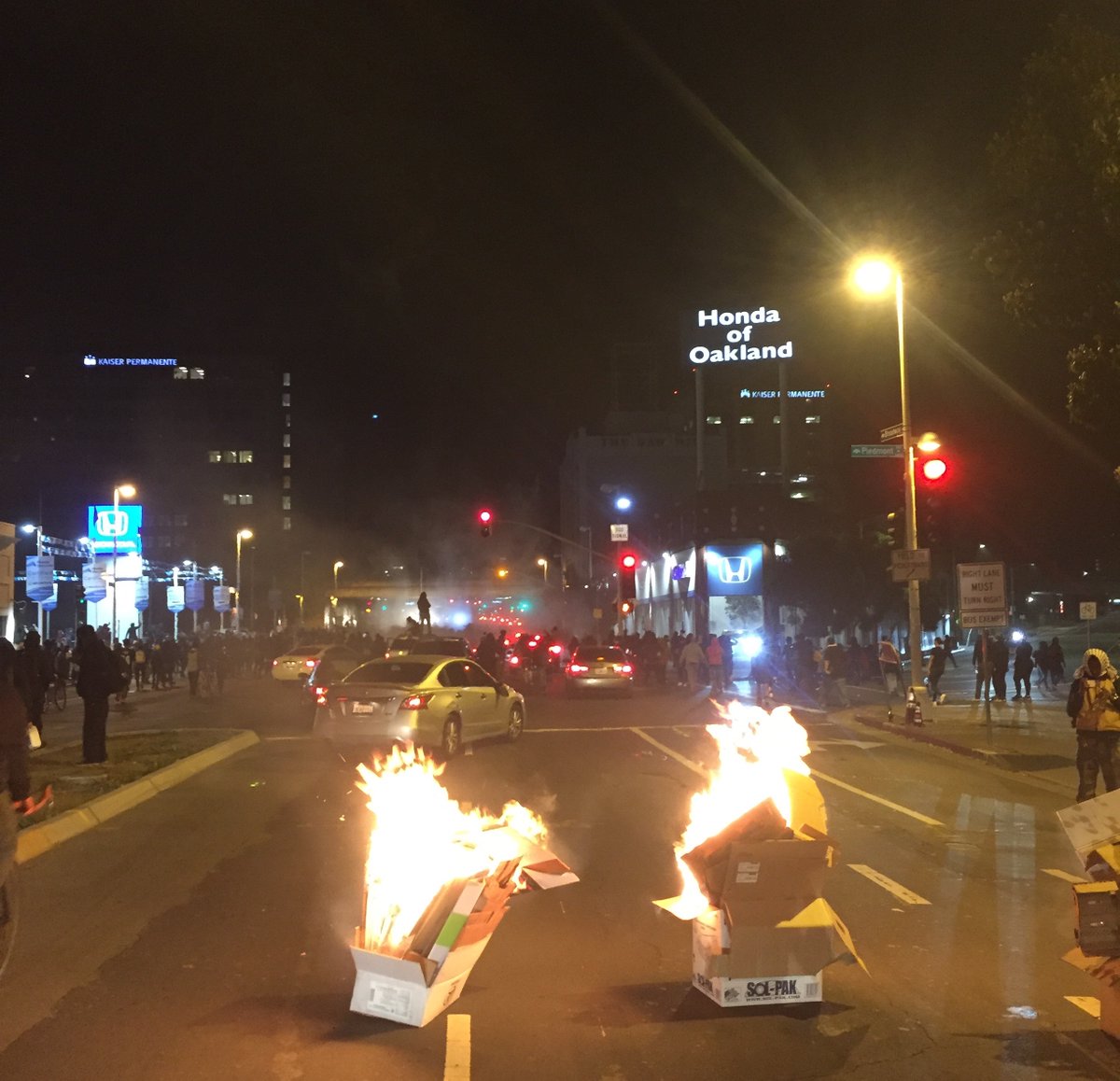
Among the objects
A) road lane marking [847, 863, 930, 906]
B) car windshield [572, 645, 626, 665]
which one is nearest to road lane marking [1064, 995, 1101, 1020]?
road lane marking [847, 863, 930, 906]

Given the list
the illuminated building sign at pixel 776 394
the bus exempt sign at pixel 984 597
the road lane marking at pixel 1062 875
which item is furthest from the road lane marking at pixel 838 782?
the illuminated building sign at pixel 776 394

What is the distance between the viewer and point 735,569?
57812 millimetres

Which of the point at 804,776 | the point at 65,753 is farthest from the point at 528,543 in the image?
the point at 804,776

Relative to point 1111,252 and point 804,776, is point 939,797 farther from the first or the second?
point 804,776

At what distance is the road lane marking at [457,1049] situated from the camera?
201 inches

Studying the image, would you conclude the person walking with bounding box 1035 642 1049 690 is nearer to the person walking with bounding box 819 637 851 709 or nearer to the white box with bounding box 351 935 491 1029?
the person walking with bounding box 819 637 851 709

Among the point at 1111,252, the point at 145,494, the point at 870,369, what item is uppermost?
the point at 870,369

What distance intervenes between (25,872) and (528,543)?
4868 inches

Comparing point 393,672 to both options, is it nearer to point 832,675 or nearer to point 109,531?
point 832,675

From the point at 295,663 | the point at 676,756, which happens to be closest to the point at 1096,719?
the point at 676,756

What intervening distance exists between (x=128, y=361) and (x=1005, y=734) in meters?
124

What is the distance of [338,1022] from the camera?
5.79 m

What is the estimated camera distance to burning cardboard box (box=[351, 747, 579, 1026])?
528cm

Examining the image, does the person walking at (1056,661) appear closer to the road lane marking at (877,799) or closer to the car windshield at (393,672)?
the road lane marking at (877,799)
